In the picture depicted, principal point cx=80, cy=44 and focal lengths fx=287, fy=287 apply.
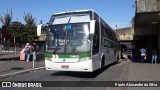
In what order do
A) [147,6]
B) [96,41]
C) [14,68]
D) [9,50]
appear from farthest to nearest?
[9,50] < [147,6] < [14,68] < [96,41]

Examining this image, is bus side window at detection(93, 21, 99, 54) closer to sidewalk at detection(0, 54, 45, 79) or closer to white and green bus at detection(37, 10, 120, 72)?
white and green bus at detection(37, 10, 120, 72)

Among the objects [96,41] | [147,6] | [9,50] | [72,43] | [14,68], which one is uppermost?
[147,6]

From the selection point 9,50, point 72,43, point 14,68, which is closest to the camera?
point 72,43

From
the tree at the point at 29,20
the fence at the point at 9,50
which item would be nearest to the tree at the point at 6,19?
the tree at the point at 29,20

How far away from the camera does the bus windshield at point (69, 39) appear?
13672 mm

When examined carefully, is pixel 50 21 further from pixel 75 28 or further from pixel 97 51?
pixel 97 51

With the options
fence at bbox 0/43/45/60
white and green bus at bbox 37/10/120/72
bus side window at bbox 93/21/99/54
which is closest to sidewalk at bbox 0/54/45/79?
fence at bbox 0/43/45/60

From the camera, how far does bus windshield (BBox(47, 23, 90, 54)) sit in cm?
1367

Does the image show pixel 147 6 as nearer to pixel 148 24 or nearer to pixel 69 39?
pixel 69 39

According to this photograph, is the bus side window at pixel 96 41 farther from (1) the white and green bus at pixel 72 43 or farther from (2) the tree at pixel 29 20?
(2) the tree at pixel 29 20

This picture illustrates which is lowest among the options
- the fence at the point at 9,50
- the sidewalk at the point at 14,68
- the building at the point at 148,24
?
the sidewalk at the point at 14,68

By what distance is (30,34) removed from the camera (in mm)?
56781

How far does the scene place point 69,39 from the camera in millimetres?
13875

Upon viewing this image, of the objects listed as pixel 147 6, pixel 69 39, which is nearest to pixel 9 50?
pixel 147 6
